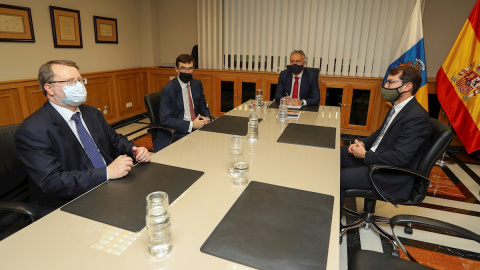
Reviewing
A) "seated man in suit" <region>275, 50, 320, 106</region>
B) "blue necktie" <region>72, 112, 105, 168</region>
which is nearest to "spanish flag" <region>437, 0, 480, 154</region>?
"seated man in suit" <region>275, 50, 320, 106</region>

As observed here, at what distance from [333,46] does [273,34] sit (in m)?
1.01

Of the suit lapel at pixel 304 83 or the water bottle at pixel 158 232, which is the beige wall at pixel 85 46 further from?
the water bottle at pixel 158 232

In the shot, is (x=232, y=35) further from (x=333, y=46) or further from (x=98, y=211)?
(x=98, y=211)

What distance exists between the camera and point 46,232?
96 cm

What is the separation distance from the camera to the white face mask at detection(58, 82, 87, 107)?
1540 mm

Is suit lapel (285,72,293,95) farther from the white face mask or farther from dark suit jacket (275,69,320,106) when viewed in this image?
the white face mask

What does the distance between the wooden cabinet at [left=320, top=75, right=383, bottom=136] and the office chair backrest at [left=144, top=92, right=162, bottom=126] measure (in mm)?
2871

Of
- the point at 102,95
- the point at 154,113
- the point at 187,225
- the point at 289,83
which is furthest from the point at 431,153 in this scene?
the point at 102,95

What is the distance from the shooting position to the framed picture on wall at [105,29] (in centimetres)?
448

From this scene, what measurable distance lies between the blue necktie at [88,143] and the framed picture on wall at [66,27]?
3007mm

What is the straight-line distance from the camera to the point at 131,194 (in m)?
1.21

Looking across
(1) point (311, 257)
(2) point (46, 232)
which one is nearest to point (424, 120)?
(1) point (311, 257)

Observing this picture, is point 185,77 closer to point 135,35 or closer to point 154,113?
point 154,113

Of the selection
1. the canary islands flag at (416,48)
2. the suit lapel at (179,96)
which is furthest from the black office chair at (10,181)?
the canary islands flag at (416,48)
